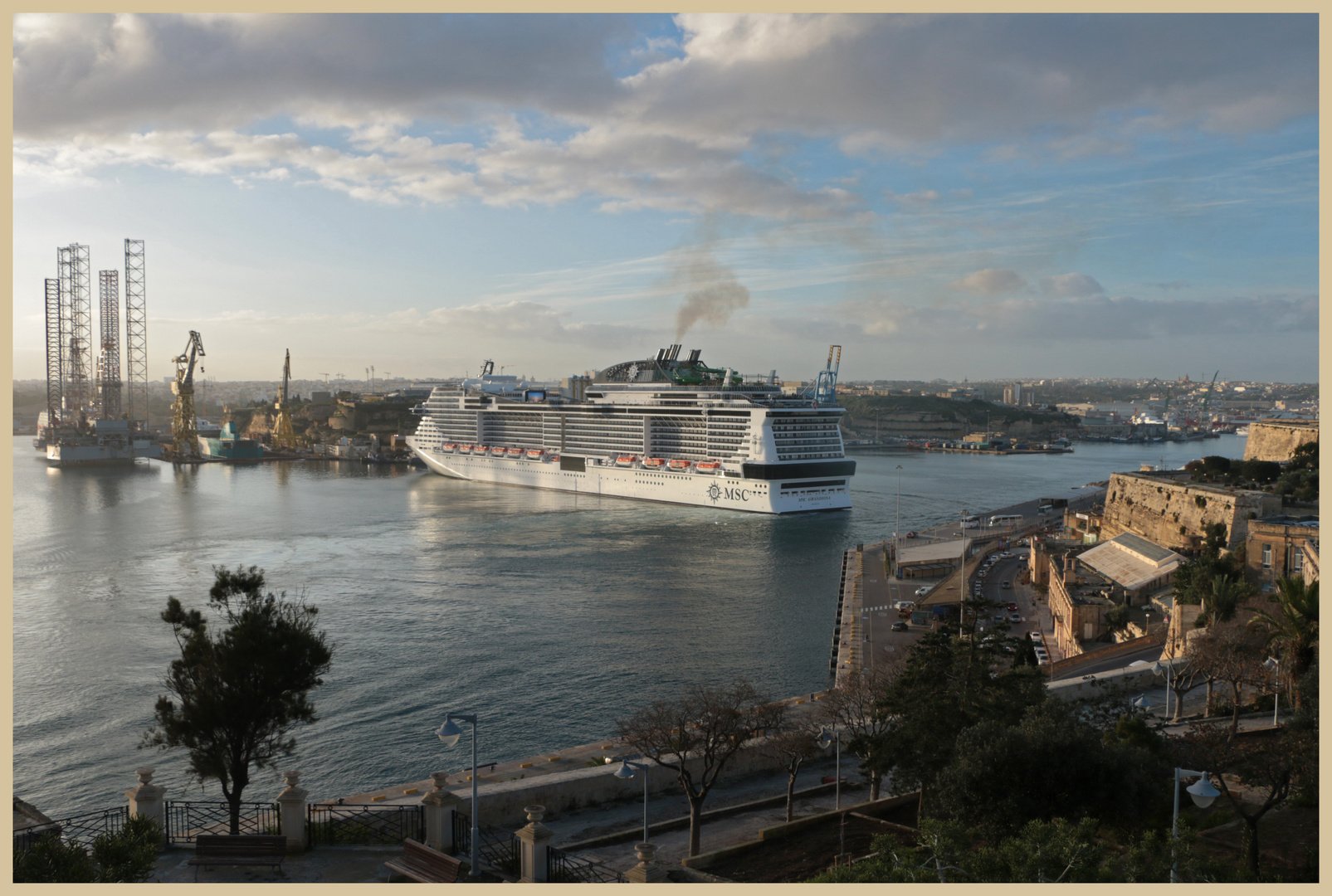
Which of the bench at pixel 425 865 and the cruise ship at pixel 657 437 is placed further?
the cruise ship at pixel 657 437

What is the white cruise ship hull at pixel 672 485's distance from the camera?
119 ft

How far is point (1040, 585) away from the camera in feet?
76.7

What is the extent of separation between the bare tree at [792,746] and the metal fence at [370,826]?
11.0 feet

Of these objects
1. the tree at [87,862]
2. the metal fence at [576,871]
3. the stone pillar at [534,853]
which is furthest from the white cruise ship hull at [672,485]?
the tree at [87,862]

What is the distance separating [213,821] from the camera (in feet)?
30.3

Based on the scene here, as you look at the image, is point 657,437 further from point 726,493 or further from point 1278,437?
point 1278,437

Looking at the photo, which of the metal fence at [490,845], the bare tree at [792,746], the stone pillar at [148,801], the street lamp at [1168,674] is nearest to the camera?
the metal fence at [490,845]

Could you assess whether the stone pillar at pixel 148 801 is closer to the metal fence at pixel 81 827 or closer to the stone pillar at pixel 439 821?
the metal fence at pixel 81 827

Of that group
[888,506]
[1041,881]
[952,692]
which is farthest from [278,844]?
[888,506]

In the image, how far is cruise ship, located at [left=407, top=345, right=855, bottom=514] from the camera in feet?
121

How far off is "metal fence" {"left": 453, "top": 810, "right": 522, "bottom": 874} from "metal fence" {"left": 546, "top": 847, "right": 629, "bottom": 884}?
0.96ft

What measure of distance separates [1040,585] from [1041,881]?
2006cm

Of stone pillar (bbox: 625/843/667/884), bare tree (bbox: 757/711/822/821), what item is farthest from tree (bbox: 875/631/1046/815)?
stone pillar (bbox: 625/843/667/884)

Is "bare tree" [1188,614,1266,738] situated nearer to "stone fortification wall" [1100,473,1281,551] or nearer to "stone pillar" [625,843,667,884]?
"stone pillar" [625,843,667,884]
